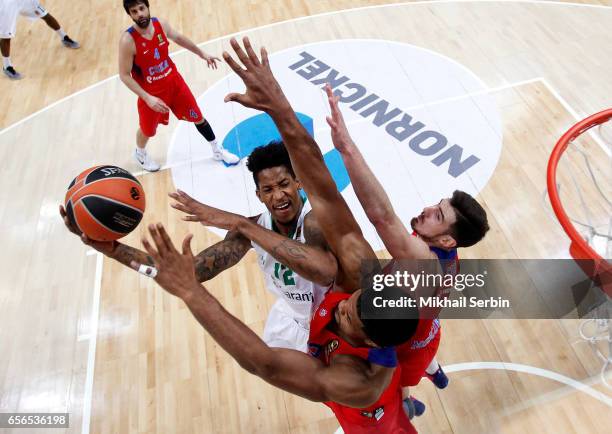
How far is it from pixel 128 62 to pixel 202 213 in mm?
2586

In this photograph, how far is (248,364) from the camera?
5.53 feet

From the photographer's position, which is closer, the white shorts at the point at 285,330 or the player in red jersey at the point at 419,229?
the player in red jersey at the point at 419,229

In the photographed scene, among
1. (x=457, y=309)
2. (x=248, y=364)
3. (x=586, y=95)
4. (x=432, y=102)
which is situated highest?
(x=248, y=364)

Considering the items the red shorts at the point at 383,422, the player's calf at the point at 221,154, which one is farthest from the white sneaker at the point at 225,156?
the red shorts at the point at 383,422

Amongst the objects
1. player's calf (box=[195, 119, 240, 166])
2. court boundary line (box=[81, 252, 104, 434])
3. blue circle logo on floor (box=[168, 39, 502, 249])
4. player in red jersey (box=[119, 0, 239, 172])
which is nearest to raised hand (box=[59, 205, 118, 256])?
court boundary line (box=[81, 252, 104, 434])

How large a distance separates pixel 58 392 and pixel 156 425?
0.86 metres

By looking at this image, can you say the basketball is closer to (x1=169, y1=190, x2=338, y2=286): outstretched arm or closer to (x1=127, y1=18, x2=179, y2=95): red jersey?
(x1=169, y1=190, x2=338, y2=286): outstretched arm

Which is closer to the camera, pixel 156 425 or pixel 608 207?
pixel 156 425

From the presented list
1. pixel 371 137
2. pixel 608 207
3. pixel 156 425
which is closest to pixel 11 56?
pixel 371 137

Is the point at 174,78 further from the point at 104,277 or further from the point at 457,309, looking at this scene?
the point at 457,309

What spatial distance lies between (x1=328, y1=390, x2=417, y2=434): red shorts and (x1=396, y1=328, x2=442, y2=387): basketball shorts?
257 mm

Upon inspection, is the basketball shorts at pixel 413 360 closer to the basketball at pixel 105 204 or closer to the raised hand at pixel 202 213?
the raised hand at pixel 202 213

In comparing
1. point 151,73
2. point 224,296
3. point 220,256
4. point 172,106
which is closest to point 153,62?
point 151,73

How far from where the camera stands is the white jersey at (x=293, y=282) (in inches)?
99.7
